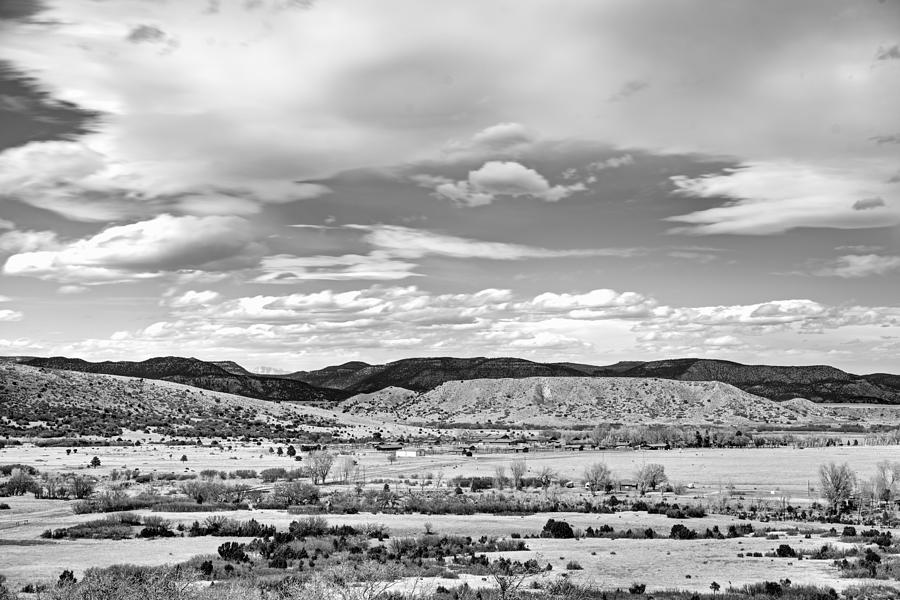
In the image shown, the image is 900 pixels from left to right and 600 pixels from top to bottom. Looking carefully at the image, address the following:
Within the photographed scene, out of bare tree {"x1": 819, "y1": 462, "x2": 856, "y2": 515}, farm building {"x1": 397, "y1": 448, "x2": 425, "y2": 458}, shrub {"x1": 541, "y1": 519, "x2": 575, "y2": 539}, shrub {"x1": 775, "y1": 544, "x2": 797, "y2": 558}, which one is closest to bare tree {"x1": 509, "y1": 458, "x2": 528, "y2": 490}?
shrub {"x1": 541, "y1": 519, "x2": 575, "y2": 539}

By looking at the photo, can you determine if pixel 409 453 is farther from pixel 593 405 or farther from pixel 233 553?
pixel 593 405

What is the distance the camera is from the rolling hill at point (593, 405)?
163500mm

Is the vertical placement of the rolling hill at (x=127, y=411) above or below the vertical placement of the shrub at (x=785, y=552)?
above

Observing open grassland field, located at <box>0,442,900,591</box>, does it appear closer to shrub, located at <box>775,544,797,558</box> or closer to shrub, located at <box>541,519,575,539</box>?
shrub, located at <box>775,544,797,558</box>

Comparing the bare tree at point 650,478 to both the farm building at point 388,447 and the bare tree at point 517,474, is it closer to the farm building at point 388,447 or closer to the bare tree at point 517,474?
the bare tree at point 517,474

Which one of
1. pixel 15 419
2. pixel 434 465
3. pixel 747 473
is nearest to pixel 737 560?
pixel 747 473

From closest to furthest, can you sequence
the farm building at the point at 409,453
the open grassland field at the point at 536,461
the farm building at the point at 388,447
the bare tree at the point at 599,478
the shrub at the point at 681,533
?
the shrub at the point at 681,533 → the bare tree at the point at 599,478 → the open grassland field at the point at 536,461 → the farm building at the point at 409,453 → the farm building at the point at 388,447

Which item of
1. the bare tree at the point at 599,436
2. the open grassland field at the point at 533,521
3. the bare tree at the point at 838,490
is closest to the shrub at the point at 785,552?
the open grassland field at the point at 533,521

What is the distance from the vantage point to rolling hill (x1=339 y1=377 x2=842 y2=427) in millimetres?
163500

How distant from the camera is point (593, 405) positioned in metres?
177

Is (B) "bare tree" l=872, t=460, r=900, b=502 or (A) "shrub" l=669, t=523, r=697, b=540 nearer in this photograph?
(A) "shrub" l=669, t=523, r=697, b=540

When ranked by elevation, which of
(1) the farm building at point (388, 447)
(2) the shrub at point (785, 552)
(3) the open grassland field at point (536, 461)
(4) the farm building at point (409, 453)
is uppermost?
(2) the shrub at point (785, 552)

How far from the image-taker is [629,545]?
→ 3600 cm

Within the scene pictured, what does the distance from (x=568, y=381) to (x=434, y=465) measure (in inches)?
4726
